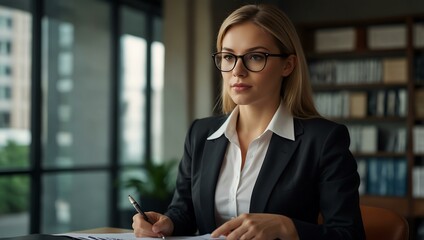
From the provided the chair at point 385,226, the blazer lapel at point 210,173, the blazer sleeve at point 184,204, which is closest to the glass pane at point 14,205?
the blazer sleeve at point 184,204

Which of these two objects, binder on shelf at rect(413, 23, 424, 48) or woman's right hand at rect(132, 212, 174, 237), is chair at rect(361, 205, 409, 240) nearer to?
woman's right hand at rect(132, 212, 174, 237)

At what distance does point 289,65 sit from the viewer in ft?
5.67

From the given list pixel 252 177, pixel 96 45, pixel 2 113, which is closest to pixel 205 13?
pixel 96 45

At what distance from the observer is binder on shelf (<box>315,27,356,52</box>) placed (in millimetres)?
6273

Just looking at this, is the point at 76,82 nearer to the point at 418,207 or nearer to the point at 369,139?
the point at 369,139

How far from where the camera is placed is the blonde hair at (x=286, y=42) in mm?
1640

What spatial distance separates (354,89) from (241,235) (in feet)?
17.5

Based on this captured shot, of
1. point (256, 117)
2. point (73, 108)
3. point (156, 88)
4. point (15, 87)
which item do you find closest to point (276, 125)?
point (256, 117)

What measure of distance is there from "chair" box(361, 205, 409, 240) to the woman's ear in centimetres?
48

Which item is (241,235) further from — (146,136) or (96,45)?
(146,136)

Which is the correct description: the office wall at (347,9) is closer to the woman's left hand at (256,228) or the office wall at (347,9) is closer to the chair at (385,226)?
the chair at (385,226)

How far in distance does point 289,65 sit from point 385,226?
54 centimetres

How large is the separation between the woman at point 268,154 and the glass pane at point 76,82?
3.97 metres

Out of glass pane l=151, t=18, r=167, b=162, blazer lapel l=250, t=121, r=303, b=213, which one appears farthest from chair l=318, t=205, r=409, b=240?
glass pane l=151, t=18, r=167, b=162
